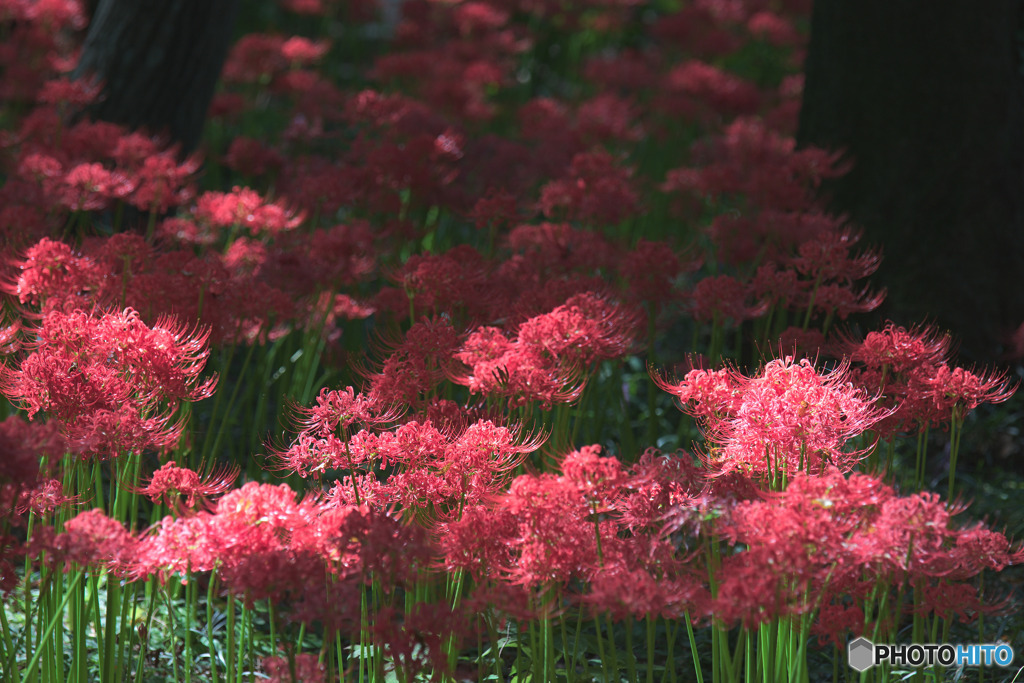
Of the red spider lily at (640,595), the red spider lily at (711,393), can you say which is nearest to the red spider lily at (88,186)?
the red spider lily at (711,393)

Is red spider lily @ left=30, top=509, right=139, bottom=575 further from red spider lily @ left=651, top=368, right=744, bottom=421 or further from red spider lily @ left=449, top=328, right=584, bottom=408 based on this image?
red spider lily @ left=651, top=368, right=744, bottom=421

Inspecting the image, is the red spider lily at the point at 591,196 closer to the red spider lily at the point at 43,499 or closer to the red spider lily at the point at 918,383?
the red spider lily at the point at 918,383

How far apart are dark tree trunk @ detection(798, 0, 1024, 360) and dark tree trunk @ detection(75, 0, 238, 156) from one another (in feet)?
9.70

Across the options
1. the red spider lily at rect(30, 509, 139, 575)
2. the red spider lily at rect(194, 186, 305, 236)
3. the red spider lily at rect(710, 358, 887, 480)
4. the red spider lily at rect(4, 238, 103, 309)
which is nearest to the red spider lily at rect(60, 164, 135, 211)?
the red spider lily at rect(194, 186, 305, 236)

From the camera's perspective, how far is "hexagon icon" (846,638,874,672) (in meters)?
2.05

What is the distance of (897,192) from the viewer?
164 inches

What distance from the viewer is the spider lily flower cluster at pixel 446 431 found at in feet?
5.66

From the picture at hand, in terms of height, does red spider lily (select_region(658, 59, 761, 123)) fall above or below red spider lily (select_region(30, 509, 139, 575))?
above

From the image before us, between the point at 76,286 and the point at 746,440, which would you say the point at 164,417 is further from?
the point at 746,440

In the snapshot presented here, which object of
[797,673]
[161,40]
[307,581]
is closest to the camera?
[307,581]

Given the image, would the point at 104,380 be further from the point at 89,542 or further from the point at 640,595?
the point at 640,595

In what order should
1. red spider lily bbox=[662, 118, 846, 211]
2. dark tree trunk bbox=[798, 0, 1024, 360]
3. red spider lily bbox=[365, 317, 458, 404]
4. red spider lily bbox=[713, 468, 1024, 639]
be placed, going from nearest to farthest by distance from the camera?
1. red spider lily bbox=[713, 468, 1024, 639]
2. red spider lily bbox=[365, 317, 458, 404]
3. red spider lily bbox=[662, 118, 846, 211]
4. dark tree trunk bbox=[798, 0, 1024, 360]

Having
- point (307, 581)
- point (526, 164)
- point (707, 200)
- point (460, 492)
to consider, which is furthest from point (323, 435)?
point (707, 200)

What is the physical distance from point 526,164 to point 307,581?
333 cm
